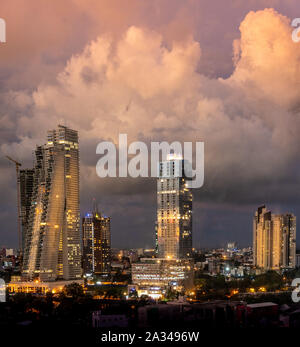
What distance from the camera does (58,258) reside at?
21.1 meters

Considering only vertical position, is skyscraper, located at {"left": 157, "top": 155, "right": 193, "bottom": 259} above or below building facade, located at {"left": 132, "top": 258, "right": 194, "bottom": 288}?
above

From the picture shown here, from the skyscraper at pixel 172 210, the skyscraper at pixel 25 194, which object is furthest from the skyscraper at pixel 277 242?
the skyscraper at pixel 25 194

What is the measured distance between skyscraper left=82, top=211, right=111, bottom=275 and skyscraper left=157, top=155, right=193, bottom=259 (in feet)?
34.7

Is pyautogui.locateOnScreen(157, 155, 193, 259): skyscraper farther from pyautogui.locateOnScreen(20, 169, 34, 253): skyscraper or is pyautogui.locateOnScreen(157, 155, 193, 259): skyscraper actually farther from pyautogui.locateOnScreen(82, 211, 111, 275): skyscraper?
pyautogui.locateOnScreen(82, 211, 111, 275): skyscraper

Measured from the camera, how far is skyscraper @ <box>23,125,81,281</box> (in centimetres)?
2064

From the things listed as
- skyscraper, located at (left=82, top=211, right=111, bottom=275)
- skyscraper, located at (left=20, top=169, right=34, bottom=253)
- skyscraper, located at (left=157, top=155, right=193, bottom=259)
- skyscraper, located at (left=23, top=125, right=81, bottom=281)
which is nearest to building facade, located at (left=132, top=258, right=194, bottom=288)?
skyscraper, located at (left=157, top=155, right=193, bottom=259)

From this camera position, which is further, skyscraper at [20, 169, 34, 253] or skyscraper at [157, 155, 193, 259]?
skyscraper at [20, 169, 34, 253]

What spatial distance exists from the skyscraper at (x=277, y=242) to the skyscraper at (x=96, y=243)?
29.2ft

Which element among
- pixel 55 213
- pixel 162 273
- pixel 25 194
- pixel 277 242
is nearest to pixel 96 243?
pixel 25 194

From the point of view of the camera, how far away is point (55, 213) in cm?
2070

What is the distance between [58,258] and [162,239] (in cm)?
413

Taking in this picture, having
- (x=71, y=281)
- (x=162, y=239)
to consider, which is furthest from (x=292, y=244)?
(x=71, y=281)

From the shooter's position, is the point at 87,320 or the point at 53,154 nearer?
the point at 87,320
